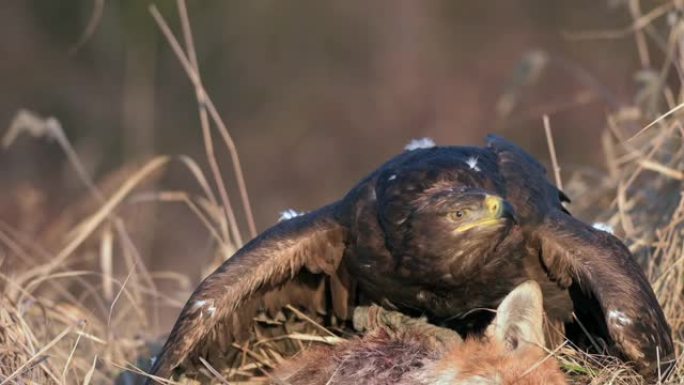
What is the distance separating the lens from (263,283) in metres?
6.36

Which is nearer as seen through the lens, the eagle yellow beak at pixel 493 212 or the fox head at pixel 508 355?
the fox head at pixel 508 355

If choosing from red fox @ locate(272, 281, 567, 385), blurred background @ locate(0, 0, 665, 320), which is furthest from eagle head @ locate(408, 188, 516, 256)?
blurred background @ locate(0, 0, 665, 320)

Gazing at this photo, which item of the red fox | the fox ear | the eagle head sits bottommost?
the red fox

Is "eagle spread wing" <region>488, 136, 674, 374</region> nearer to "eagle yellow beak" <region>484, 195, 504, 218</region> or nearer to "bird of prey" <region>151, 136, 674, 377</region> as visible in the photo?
"bird of prey" <region>151, 136, 674, 377</region>

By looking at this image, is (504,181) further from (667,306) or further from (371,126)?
(371,126)

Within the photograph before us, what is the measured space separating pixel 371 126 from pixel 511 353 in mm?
11434

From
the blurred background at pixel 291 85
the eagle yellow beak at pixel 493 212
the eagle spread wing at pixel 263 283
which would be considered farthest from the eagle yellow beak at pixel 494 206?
the blurred background at pixel 291 85

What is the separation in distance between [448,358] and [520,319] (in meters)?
0.32

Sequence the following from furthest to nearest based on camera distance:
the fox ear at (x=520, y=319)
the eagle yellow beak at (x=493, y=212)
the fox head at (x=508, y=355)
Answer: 1. the eagle yellow beak at (x=493, y=212)
2. the fox ear at (x=520, y=319)
3. the fox head at (x=508, y=355)

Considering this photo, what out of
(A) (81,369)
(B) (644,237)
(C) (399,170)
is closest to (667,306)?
(B) (644,237)

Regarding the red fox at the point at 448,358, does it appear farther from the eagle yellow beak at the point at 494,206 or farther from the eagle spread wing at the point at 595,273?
the eagle yellow beak at the point at 494,206

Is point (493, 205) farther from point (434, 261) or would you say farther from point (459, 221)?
point (434, 261)

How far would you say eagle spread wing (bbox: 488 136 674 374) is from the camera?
19.1 ft

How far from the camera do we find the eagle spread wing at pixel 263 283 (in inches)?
242
